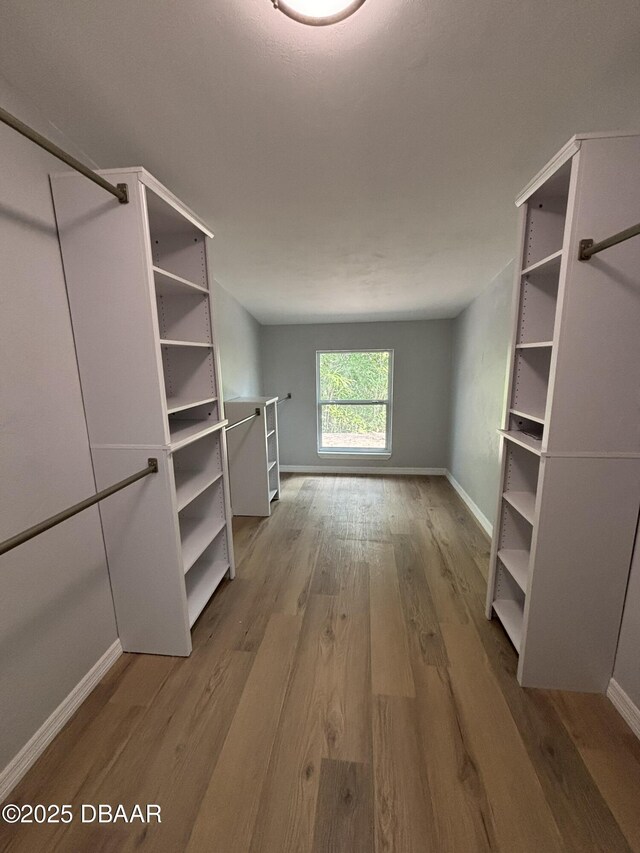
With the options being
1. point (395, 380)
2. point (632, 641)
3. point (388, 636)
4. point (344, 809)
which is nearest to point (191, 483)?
point (388, 636)

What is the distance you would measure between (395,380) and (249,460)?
2.26m

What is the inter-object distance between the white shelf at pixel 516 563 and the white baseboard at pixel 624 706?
0.46 meters

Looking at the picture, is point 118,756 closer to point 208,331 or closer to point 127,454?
point 127,454

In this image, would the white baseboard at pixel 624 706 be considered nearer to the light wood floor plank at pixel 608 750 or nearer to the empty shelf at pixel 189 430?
the light wood floor plank at pixel 608 750

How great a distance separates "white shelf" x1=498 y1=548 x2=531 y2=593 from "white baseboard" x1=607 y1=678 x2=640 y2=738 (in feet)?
1.52

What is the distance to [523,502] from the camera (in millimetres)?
1578

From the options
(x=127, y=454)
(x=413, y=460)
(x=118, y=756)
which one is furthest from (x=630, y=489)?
(x=413, y=460)

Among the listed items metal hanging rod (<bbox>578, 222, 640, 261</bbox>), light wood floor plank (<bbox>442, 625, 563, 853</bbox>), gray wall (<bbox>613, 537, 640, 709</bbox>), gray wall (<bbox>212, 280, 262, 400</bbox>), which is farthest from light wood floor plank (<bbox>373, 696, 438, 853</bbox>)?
gray wall (<bbox>212, 280, 262, 400</bbox>)

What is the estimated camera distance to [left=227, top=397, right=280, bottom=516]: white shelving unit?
3.05 m

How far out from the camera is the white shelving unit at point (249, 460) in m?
3.05

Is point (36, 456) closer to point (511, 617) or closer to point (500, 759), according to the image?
point (500, 759)

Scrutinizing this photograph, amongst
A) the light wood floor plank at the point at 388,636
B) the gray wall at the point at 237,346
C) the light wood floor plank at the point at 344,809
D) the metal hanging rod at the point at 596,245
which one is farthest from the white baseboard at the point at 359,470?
the metal hanging rod at the point at 596,245

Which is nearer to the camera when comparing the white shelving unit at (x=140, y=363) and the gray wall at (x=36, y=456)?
the gray wall at (x=36, y=456)

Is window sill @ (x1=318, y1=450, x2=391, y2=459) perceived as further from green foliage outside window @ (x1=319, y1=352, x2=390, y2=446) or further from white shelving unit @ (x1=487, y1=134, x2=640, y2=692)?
white shelving unit @ (x1=487, y1=134, x2=640, y2=692)
